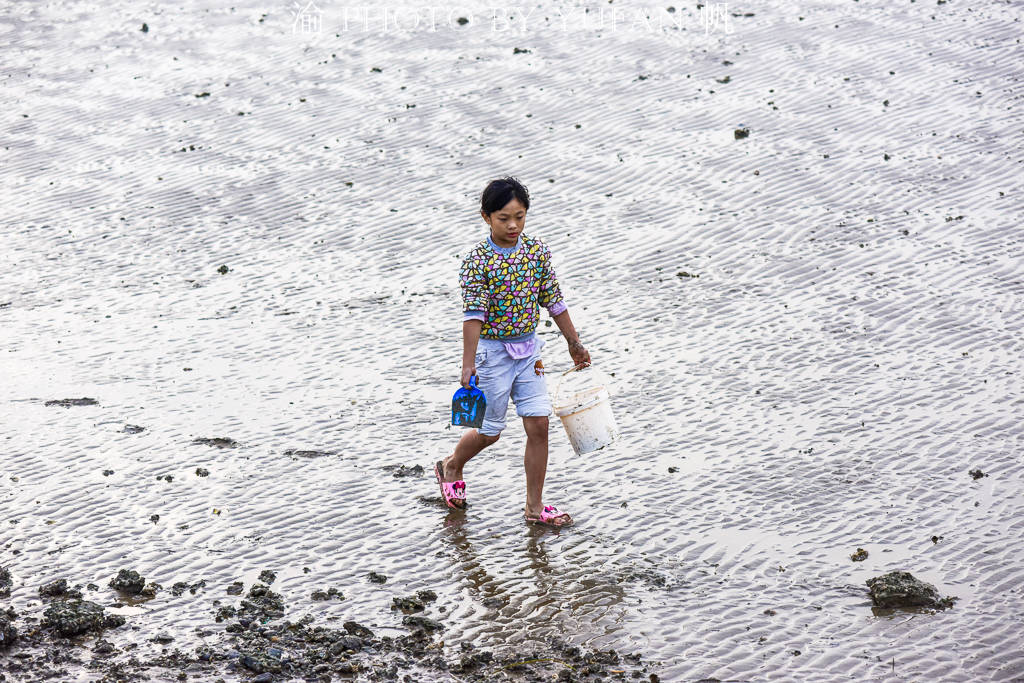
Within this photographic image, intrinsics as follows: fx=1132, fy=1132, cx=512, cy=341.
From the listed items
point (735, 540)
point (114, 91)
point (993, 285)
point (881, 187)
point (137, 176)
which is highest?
point (114, 91)

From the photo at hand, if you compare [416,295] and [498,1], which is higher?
[498,1]

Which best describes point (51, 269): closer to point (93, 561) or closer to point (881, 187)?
point (93, 561)

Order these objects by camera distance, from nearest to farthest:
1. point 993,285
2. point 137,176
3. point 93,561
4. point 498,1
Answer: point 93,561, point 993,285, point 137,176, point 498,1

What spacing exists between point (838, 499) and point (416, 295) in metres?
3.62

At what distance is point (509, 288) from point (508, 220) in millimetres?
301

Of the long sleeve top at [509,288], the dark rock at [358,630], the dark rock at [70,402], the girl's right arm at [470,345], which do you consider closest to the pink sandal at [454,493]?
the girl's right arm at [470,345]

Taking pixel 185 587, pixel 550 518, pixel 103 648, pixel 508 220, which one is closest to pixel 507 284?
pixel 508 220

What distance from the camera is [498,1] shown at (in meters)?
14.5

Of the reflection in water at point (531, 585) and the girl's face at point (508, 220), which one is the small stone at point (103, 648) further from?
the girl's face at point (508, 220)

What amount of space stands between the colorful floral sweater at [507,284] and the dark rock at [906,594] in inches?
70.6

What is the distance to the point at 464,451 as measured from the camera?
5211 mm

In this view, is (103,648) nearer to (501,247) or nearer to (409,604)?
(409,604)

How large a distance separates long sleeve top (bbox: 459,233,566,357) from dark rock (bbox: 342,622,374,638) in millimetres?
1409

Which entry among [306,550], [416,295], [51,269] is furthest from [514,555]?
[51,269]
